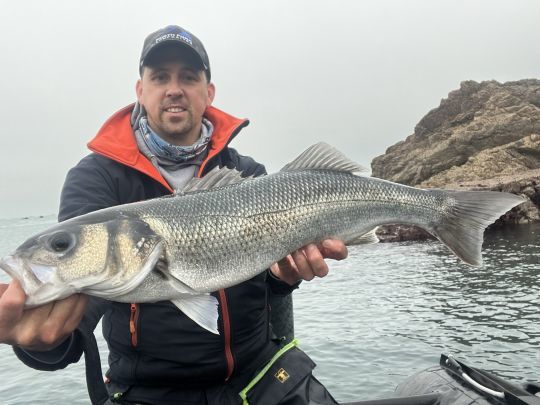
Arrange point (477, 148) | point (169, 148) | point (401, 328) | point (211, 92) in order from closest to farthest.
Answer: point (169, 148)
point (211, 92)
point (401, 328)
point (477, 148)

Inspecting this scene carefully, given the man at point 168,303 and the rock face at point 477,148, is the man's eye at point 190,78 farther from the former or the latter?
the rock face at point 477,148

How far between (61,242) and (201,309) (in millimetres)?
1075

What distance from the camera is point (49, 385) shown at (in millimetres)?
11000

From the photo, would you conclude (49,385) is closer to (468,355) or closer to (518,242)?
(468,355)

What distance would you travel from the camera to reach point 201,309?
369cm

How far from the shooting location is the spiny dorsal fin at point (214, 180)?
414 centimetres

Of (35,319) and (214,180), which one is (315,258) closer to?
(214,180)

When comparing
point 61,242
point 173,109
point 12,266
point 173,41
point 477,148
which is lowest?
point 12,266

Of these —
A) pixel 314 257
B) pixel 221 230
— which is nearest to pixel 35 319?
pixel 221 230

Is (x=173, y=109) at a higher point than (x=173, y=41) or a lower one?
lower

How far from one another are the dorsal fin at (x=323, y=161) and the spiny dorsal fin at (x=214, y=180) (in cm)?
55

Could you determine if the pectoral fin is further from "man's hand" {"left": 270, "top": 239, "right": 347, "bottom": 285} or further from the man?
"man's hand" {"left": 270, "top": 239, "right": 347, "bottom": 285}

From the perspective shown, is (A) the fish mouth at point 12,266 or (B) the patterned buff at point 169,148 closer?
(A) the fish mouth at point 12,266

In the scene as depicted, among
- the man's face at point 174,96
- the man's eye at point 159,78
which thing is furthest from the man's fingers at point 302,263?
the man's eye at point 159,78
